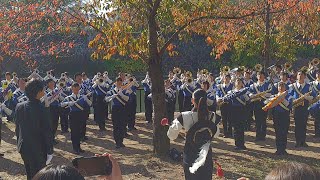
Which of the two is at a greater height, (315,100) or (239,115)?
(315,100)

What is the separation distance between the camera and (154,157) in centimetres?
957

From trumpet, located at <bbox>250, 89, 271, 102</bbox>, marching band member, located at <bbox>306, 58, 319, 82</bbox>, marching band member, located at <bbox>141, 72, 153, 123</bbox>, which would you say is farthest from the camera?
marching band member, located at <bbox>141, 72, 153, 123</bbox>

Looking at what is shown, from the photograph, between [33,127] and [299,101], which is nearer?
[33,127]

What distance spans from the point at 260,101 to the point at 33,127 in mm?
7208

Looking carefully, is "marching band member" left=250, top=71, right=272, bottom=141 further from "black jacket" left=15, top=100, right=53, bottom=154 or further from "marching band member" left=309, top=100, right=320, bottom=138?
"black jacket" left=15, top=100, right=53, bottom=154

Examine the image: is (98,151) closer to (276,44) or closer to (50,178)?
(276,44)

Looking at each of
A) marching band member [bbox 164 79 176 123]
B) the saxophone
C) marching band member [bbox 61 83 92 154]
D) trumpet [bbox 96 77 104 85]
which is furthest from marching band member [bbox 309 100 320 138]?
trumpet [bbox 96 77 104 85]

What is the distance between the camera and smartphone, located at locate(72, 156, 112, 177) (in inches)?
131

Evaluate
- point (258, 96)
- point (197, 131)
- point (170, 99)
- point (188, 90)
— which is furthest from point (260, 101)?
point (197, 131)

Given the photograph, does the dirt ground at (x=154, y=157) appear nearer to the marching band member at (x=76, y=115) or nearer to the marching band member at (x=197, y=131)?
the marching band member at (x=76, y=115)

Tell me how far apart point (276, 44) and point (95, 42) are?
7.47m

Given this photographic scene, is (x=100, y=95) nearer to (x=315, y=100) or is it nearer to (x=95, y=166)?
(x=315, y=100)

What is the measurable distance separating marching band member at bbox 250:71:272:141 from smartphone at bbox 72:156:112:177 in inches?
344

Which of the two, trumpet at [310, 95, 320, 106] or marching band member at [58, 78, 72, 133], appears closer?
trumpet at [310, 95, 320, 106]
